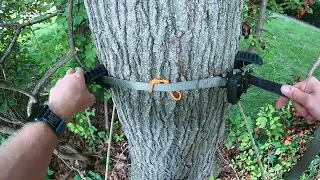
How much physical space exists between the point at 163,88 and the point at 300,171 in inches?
73.9

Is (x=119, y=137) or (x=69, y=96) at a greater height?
(x=69, y=96)

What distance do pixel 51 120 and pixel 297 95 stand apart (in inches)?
37.9

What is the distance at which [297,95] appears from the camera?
1.25 metres

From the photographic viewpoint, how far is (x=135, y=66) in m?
1.39

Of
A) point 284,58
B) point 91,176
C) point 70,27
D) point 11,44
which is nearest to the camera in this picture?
point 70,27

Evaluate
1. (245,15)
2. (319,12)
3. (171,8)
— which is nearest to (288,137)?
(245,15)

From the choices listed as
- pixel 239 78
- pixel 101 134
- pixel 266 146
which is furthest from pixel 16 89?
pixel 266 146

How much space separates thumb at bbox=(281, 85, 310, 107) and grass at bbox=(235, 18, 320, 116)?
4.25 feet

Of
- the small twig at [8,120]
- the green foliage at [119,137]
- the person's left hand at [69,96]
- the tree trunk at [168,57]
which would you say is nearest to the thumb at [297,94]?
the tree trunk at [168,57]

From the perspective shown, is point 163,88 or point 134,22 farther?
point 163,88

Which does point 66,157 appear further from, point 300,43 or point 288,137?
point 300,43

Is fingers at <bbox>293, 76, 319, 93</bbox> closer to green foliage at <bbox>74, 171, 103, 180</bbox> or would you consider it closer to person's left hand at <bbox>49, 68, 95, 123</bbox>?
person's left hand at <bbox>49, 68, 95, 123</bbox>

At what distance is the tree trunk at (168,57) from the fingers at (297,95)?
28 centimetres

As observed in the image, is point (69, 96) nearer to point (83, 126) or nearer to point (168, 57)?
point (168, 57)
